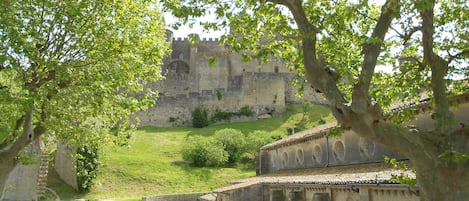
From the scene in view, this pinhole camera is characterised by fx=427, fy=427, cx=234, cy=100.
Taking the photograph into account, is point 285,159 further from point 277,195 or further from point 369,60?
point 369,60

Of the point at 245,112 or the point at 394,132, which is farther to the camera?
the point at 245,112

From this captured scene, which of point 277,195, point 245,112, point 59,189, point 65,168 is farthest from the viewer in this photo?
point 245,112

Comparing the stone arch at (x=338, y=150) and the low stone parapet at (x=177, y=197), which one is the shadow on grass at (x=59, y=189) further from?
the stone arch at (x=338, y=150)

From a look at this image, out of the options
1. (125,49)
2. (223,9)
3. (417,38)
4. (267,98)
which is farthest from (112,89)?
(267,98)

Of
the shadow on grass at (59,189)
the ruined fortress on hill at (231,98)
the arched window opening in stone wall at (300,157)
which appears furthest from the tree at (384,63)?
the ruined fortress on hill at (231,98)

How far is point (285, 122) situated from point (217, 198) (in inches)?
1393

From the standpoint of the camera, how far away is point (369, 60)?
835cm

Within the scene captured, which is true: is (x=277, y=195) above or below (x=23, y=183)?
below

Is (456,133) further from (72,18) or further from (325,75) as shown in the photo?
(72,18)

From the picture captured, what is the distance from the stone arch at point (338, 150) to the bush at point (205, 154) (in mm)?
21103

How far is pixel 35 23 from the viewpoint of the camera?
12.9 meters

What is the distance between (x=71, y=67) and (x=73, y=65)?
14cm

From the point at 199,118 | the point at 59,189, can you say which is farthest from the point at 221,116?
the point at 59,189

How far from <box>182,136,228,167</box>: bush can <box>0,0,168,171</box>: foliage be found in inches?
1017
